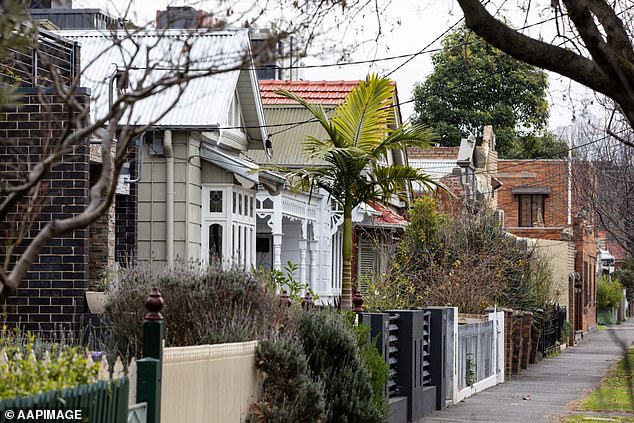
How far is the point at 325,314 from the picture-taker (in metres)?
11.4

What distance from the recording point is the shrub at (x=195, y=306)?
9.69 metres

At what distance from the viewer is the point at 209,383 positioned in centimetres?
890

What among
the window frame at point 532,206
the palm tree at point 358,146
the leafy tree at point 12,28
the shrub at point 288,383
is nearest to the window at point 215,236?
the palm tree at point 358,146

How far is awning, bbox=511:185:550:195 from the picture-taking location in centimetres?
5497

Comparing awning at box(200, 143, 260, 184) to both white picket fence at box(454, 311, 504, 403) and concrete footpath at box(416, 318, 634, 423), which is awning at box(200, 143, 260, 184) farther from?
concrete footpath at box(416, 318, 634, 423)

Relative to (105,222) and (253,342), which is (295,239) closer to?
(105,222)

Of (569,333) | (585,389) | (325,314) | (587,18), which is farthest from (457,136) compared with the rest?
(587,18)

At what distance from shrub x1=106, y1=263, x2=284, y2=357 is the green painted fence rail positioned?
105 inches

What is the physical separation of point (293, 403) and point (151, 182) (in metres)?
10.3

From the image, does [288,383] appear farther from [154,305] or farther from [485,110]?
[485,110]

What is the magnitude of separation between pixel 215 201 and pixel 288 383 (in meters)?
10.6

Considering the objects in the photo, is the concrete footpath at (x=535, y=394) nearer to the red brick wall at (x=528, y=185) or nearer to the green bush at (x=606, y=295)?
the red brick wall at (x=528, y=185)

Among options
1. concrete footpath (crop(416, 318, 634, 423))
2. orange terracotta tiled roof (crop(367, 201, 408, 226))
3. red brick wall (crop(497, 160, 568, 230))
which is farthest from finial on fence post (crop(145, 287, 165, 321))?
red brick wall (crop(497, 160, 568, 230))

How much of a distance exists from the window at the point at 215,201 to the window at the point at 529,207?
1459 inches
